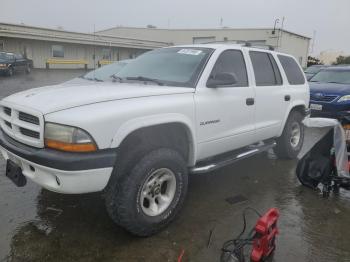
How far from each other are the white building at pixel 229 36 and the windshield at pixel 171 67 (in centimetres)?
3212

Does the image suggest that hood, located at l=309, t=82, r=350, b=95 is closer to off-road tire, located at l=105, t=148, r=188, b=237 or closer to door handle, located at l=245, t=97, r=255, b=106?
door handle, located at l=245, t=97, r=255, b=106

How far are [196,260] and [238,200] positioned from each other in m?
1.42

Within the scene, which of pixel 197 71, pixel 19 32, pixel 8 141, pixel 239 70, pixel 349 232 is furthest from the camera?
pixel 19 32

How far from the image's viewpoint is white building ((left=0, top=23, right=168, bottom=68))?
2611cm

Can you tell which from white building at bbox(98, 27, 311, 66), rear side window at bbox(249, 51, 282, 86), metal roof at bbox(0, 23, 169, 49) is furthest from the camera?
white building at bbox(98, 27, 311, 66)

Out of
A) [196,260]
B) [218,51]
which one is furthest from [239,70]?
[196,260]

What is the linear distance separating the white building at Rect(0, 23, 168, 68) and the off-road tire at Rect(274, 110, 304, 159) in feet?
73.6

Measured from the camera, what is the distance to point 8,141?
124 inches

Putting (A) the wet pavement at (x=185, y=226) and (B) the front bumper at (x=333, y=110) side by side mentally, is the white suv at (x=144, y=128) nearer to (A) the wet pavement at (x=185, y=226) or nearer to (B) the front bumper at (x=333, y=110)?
(A) the wet pavement at (x=185, y=226)

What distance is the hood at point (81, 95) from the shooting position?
280 centimetres

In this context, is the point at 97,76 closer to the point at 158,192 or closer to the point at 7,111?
the point at 7,111

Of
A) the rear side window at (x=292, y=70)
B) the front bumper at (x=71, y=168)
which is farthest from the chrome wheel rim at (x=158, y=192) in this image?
the rear side window at (x=292, y=70)

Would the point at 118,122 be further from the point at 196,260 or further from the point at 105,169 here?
the point at 196,260

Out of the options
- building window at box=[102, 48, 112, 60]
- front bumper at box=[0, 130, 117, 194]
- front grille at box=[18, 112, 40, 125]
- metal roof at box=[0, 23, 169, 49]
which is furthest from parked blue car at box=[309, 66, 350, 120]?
building window at box=[102, 48, 112, 60]
